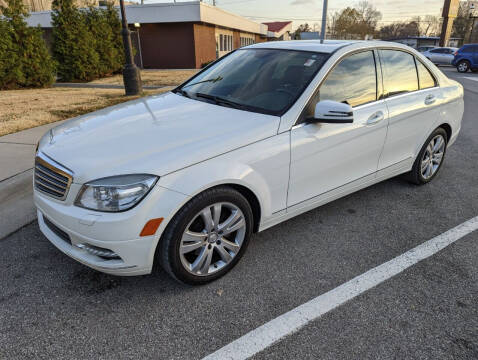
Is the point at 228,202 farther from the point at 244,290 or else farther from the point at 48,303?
the point at 48,303

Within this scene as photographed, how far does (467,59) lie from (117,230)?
27.6 metres

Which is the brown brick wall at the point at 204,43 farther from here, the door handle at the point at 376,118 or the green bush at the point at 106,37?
the door handle at the point at 376,118

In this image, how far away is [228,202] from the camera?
263 cm

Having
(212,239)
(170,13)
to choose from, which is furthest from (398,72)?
(170,13)

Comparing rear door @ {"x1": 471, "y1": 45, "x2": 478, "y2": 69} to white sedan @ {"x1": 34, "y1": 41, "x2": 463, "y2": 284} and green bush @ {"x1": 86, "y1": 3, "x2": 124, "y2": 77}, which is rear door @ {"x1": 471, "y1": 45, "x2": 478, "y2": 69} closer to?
green bush @ {"x1": 86, "y1": 3, "x2": 124, "y2": 77}

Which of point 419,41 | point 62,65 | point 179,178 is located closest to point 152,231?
point 179,178

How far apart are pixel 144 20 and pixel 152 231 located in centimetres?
2520

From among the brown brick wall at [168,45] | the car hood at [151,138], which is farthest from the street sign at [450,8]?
the car hood at [151,138]

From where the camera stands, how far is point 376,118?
3508mm

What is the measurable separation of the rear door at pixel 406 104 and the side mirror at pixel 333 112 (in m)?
1.04

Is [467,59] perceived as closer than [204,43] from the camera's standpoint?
Yes

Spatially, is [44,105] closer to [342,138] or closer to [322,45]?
[322,45]

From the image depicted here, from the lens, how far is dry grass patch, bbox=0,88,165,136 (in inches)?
295

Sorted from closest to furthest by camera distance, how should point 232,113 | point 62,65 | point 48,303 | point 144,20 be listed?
point 48,303 → point 232,113 → point 62,65 → point 144,20
